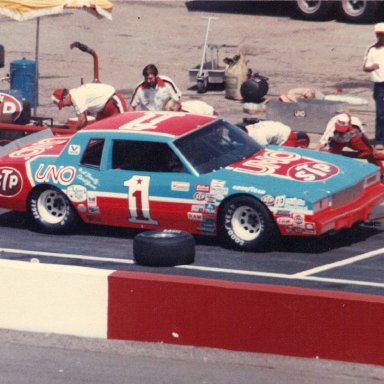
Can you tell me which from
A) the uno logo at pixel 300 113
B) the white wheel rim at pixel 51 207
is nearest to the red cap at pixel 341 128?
the uno logo at pixel 300 113

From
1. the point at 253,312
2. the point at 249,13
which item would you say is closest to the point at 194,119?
the point at 253,312

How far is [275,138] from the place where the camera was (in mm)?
15711

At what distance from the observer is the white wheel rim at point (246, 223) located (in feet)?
42.4

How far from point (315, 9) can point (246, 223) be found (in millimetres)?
15600

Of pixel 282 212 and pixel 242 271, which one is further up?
pixel 282 212

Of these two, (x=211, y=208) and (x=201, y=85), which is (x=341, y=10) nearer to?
(x=201, y=85)

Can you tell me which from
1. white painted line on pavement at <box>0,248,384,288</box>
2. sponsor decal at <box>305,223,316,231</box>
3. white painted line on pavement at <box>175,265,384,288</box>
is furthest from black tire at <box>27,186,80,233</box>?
sponsor decal at <box>305,223,316,231</box>

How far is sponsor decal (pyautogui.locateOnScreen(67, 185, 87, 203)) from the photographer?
13727 millimetres

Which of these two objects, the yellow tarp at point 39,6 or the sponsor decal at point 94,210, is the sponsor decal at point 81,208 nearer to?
the sponsor decal at point 94,210

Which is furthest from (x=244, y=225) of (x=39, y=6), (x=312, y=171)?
(x=39, y=6)

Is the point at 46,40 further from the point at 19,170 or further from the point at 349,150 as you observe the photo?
the point at 19,170

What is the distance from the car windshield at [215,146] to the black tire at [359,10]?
13577 millimetres

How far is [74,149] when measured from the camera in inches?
550

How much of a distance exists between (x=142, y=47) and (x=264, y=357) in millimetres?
18553
